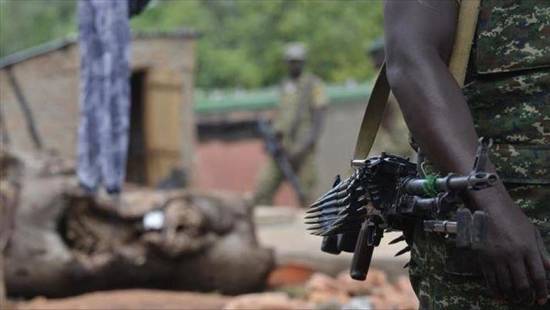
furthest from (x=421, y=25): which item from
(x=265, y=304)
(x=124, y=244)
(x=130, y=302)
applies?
(x=124, y=244)

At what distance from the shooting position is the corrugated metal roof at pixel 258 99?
1455cm

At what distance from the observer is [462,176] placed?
1815 mm

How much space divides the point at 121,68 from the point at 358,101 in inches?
A: 324

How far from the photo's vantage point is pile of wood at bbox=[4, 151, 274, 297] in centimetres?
586

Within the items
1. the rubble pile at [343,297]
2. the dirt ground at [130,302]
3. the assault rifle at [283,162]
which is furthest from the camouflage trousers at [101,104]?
the assault rifle at [283,162]

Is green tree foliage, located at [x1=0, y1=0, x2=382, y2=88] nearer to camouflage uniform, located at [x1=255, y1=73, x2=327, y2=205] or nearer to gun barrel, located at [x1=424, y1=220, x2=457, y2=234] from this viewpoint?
camouflage uniform, located at [x1=255, y1=73, x2=327, y2=205]

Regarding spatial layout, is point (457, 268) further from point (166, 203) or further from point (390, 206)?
point (166, 203)

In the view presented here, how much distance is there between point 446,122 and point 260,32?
21.5m

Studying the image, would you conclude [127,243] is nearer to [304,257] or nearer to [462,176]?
[304,257]

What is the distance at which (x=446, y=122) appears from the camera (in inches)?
75.3

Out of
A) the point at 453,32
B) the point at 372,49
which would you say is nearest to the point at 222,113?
the point at 372,49

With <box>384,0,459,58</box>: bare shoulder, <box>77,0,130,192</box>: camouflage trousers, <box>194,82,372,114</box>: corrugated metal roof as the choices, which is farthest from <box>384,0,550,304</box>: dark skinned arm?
<box>194,82,372,114</box>: corrugated metal roof

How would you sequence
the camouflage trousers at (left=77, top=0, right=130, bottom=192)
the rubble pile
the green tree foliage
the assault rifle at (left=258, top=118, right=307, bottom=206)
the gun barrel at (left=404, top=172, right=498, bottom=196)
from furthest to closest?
the green tree foliage
the assault rifle at (left=258, top=118, right=307, bottom=206)
the camouflage trousers at (left=77, top=0, right=130, bottom=192)
the rubble pile
the gun barrel at (left=404, top=172, right=498, bottom=196)

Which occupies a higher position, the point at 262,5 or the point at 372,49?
the point at 372,49
